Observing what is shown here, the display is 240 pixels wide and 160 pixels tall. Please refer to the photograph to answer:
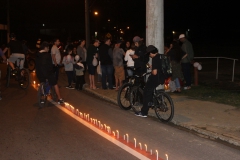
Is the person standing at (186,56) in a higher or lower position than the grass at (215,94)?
higher

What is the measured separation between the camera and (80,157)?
630 cm

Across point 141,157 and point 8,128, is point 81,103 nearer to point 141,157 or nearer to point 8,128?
point 8,128

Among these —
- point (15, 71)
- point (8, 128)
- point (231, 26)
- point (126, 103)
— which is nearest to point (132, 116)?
point (126, 103)

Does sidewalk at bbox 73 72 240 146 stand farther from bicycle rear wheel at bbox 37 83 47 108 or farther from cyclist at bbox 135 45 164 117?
bicycle rear wheel at bbox 37 83 47 108

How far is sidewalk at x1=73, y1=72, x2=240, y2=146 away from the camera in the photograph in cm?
774

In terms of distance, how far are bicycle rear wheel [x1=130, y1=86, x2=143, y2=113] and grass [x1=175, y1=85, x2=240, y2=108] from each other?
2.76m

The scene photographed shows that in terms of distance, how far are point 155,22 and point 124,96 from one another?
304 cm

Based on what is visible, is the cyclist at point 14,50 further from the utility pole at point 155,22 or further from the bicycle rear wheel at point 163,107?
the bicycle rear wheel at point 163,107

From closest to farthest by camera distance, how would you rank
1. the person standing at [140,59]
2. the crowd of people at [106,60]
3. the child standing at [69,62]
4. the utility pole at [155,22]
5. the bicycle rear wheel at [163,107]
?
the bicycle rear wheel at [163,107] → the person standing at [140,59] → the crowd of people at [106,60] → the utility pole at [155,22] → the child standing at [69,62]

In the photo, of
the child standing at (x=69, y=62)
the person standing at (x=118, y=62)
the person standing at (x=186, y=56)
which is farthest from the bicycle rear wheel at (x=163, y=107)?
the child standing at (x=69, y=62)

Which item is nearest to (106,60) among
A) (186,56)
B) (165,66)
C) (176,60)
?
(176,60)

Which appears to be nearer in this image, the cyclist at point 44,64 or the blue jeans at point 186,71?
the cyclist at point 44,64

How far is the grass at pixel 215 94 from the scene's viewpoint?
11.4 m

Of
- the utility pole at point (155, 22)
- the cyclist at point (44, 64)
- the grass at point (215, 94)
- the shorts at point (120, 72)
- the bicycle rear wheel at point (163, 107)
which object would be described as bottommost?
the grass at point (215, 94)
